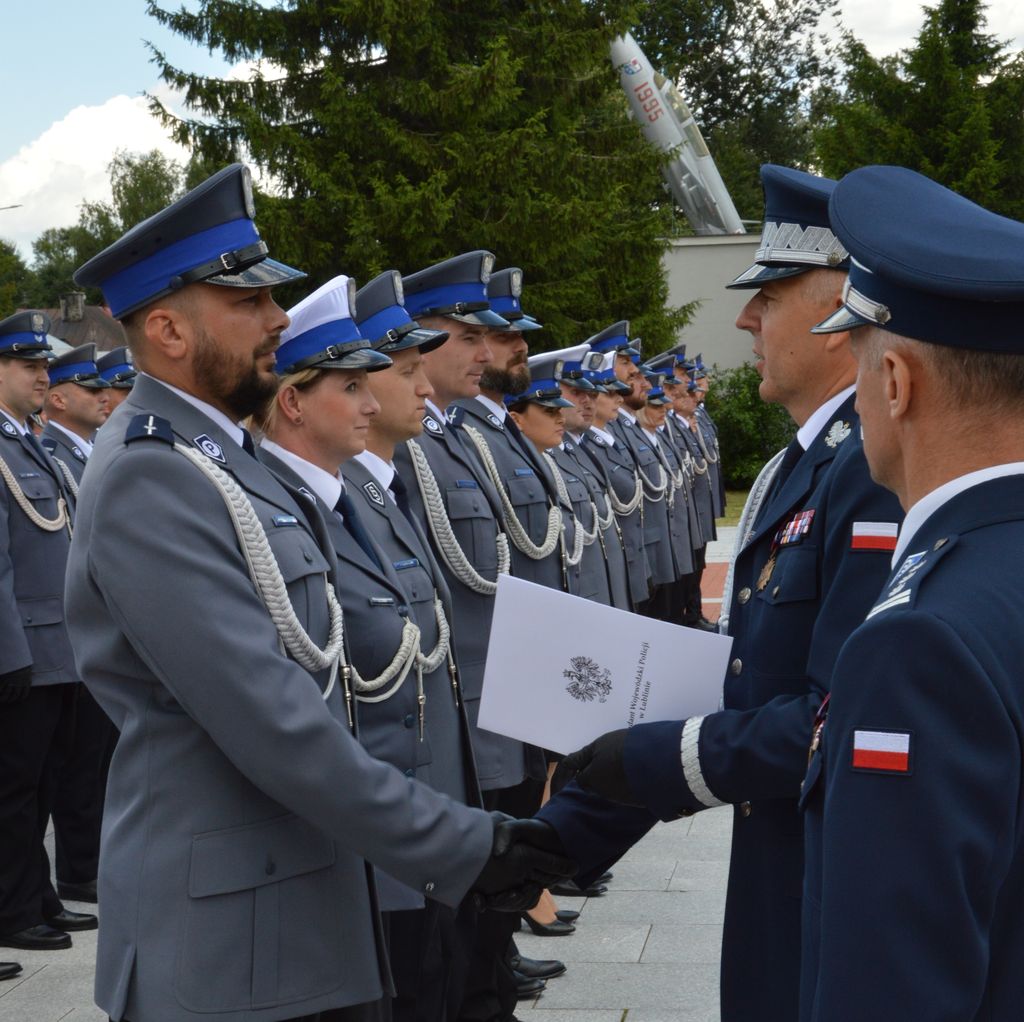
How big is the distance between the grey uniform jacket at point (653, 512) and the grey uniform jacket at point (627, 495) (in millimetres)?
387

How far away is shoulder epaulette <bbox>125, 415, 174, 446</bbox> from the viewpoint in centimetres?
263

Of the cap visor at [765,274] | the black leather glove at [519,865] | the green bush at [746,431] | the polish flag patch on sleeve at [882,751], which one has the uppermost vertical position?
the cap visor at [765,274]

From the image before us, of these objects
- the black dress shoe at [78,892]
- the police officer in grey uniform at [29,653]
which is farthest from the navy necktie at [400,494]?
the black dress shoe at [78,892]

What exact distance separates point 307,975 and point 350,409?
1557mm

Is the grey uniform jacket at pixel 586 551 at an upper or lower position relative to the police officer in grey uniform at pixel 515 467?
lower

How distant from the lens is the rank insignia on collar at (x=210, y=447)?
274 centimetres

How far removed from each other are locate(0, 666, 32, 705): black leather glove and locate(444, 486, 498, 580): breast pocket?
2.10 metres

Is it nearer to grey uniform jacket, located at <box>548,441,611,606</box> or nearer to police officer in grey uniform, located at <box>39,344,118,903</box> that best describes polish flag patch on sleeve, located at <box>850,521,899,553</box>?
police officer in grey uniform, located at <box>39,344,118,903</box>

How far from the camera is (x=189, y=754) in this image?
2.59 meters

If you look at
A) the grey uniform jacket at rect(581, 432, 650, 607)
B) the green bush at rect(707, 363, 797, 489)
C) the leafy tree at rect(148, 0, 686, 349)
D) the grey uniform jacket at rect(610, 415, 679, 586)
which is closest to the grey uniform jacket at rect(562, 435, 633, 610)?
the grey uniform jacket at rect(581, 432, 650, 607)

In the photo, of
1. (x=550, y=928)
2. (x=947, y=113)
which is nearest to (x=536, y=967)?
(x=550, y=928)

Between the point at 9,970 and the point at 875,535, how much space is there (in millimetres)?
4197

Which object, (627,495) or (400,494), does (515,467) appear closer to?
(400,494)

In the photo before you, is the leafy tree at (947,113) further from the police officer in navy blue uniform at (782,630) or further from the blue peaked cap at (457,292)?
the police officer in navy blue uniform at (782,630)
